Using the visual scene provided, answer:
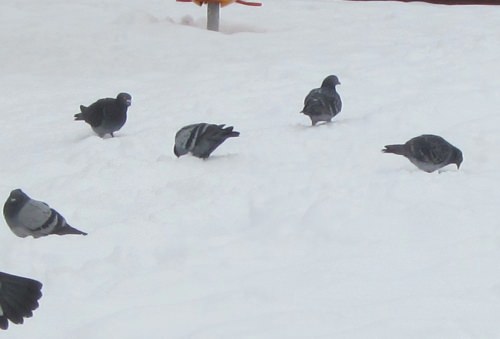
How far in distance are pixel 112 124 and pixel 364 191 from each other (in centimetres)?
290

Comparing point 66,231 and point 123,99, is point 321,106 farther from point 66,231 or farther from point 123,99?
point 66,231

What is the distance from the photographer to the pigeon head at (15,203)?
6183 mm

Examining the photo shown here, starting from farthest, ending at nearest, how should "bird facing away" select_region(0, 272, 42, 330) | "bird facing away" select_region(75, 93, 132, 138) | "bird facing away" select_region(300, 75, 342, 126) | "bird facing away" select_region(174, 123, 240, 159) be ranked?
"bird facing away" select_region(75, 93, 132, 138) < "bird facing away" select_region(300, 75, 342, 126) < "bird facing away" select_region(174, 123, 240, 159) < "bird facing away" select_region(0, 272, 42, 330)

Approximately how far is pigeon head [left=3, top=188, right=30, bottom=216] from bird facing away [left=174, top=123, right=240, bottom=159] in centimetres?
171

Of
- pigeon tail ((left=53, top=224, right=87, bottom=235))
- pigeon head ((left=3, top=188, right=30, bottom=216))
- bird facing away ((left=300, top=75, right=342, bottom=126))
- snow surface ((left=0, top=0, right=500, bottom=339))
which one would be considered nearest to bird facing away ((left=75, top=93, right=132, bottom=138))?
snow surface ((left=0, top=0, right=500, bottom=339))

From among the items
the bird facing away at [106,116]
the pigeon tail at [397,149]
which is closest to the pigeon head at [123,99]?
the bird facing away at [106,116]

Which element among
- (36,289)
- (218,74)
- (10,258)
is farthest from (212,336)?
(218,74)

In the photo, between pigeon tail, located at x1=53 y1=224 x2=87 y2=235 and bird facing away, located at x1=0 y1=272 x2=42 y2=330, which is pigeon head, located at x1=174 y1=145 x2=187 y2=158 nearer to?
pigeon tail, located at x1=53 y1=224 x2=87 y2=235

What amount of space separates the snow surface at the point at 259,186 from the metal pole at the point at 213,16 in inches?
16.8

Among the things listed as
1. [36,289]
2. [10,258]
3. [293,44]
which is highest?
[36,289]

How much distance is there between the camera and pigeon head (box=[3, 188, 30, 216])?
6.18 meters

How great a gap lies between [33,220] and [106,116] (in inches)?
109

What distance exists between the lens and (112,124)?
28.8 feet

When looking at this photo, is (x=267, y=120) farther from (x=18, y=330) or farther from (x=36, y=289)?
(x=36, y=289)
